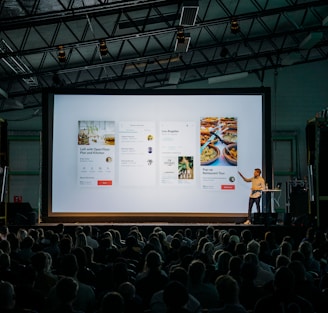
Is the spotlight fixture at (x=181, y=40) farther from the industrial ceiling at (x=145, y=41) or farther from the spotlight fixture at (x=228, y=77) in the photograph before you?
the spotlight fixture at (x=228, y=77)

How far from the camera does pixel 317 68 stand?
96.7ft

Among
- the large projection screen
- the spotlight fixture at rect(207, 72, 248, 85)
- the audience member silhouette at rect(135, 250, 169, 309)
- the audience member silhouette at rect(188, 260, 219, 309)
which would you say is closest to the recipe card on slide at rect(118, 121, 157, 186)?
the large projection screen

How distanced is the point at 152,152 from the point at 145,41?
664cm

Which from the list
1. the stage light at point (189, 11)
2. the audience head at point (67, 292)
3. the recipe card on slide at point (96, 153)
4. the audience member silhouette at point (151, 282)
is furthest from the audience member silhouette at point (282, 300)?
the recipe card on slide at point (96, 153)

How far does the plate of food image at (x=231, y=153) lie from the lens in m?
18.2

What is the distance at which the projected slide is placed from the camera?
18125 millimetres

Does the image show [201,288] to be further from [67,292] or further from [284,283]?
[67,292]

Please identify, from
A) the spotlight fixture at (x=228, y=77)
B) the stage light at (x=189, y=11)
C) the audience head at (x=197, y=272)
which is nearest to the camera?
the audience head at (x=197, y=272)

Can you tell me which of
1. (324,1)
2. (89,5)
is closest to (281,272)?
(89,5)

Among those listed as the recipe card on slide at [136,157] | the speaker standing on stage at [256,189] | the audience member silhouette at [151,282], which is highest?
the recipe card on slide at [136,157]

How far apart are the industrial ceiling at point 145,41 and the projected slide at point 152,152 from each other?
5.68 feet

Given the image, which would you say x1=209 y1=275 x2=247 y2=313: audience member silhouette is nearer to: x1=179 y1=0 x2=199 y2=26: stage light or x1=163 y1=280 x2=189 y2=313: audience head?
x1=163 y1=280 x2=189 y2=313: audience head

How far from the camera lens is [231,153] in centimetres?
1825

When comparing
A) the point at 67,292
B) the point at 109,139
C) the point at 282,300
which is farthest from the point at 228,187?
the point at 67,292
